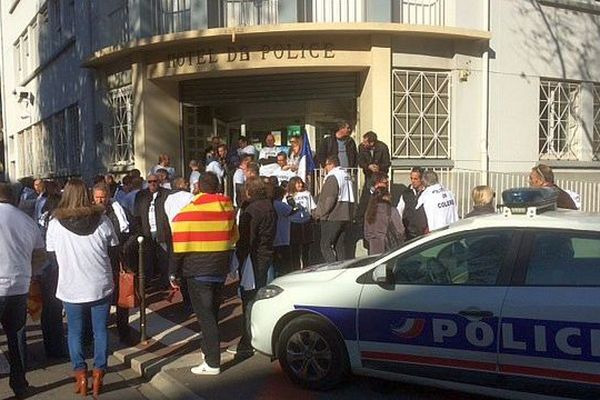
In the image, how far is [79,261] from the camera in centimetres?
538

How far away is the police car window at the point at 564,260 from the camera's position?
4.51m

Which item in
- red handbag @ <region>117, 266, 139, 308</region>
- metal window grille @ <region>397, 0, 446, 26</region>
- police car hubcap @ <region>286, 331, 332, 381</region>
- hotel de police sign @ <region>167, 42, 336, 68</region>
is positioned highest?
metal window grille @ <region>397, 0, 446, 26</region>

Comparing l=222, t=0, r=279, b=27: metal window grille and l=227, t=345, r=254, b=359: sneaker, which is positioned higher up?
l=222, t=0, r=279, b=27: metal window grille

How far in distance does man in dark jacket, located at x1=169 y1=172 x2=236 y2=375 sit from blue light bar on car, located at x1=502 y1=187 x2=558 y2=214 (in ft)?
7.93

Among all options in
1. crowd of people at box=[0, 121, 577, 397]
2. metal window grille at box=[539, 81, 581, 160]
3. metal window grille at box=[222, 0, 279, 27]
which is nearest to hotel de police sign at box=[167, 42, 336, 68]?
metal window grille at box=[222, 0, 279, 27]

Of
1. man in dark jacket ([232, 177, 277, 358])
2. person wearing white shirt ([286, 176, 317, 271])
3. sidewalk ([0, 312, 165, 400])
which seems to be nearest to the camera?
sidewalk ([0, 312, 165, 400])

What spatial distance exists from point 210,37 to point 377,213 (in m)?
5.51

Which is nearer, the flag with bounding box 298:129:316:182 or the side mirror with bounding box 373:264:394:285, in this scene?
the side mirror with bounding box 373:264:394:285

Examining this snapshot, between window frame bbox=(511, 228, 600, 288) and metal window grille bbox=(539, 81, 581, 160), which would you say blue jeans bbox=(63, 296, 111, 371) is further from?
metal window grille bbox=(539, 81, 581, 160)

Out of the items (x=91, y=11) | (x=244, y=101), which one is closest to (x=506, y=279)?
(x=244, y=101)

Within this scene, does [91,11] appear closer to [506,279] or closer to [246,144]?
[246,144]

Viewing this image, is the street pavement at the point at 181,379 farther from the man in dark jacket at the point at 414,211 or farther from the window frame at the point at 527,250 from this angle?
the man in dark jacket at the point at 414,211

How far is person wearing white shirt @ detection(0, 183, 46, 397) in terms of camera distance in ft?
17.4

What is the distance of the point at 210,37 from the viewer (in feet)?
40.2
